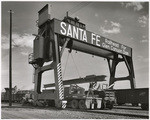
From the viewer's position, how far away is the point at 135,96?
2030 centimetres

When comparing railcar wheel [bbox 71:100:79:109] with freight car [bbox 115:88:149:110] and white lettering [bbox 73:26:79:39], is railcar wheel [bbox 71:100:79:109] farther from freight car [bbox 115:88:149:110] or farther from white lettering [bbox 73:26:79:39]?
white lettering [bbox 73:26:79:39]

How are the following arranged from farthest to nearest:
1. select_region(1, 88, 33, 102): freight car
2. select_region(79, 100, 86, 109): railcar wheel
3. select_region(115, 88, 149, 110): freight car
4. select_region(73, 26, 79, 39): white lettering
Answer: select_region(1, 88, 33, 102): freight car < select_region(73, 26, 79, 39): white lettering < select_region(115, 88, 149, 110): freight car < select_region(79, 100, 86, 109): railcar wheel

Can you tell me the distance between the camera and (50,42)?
21031 mm

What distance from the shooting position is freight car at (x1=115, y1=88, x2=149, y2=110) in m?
19.5

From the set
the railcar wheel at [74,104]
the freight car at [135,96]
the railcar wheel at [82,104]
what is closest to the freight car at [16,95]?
the railcar wheel at [74,104]

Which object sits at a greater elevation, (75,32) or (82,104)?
(75,32)

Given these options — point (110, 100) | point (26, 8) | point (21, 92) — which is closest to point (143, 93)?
point (110, 100)

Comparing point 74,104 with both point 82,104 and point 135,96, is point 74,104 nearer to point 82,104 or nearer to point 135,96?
point 82,104

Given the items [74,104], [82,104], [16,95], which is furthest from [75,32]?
[16,95]

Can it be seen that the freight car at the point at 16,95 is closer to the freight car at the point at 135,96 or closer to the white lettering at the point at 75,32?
the white lettering at the point at 75,32

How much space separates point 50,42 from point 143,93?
9.83m

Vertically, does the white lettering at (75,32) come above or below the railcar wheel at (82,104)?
above

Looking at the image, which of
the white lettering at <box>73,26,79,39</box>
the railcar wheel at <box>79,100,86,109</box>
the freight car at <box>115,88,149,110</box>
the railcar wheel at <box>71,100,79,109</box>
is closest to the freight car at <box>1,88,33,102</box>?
the white lettering at <box>73,26,79,39</box>

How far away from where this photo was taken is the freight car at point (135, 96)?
19453 mm
